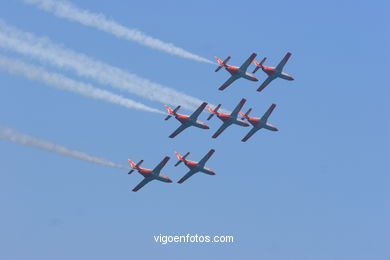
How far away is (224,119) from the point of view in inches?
4031

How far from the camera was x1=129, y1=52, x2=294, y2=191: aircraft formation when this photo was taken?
99625mm

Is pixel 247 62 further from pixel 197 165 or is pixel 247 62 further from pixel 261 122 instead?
pixel 197 165

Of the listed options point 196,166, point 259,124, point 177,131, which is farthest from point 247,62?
point 196,166

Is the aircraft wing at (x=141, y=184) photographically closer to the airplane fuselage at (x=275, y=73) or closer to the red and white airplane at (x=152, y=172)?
the red and white airplane at (x=152, y=172)

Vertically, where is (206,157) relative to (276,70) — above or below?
below

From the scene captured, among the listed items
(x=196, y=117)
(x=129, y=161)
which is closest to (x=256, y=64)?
(x=196, y=117)

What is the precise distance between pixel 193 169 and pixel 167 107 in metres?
6.92

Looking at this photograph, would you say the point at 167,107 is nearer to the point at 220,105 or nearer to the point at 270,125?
the point at 220,105

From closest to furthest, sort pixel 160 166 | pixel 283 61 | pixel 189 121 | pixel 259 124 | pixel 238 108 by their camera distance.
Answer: pixel 160 166 → pixel 189 121 → pixel 238 108 → pixel 283 61 → pixel 259 124

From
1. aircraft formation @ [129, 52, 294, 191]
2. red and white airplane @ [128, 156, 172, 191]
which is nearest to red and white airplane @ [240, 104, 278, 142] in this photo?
aircraft formation @ [129, 52, 294, 191]

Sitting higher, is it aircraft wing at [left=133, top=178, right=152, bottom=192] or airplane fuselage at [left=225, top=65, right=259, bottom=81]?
airplane fuselage at [left=225, top=65, right=259, bottom=81]

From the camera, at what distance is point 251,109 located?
104m

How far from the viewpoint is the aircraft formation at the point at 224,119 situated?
327ft

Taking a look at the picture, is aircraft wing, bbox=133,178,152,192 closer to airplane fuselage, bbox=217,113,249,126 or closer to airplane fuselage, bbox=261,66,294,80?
airplane fuselage, bbox=217,113,249,126
